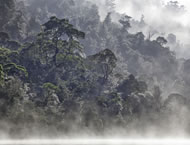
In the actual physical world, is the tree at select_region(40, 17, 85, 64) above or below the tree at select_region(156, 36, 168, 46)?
below

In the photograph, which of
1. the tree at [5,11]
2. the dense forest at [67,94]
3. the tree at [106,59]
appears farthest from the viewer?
the tree at [5,11]

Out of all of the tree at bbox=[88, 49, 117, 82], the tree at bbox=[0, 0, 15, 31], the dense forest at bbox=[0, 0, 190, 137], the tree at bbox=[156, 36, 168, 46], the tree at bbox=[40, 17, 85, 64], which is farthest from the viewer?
the tree at bbox=[156, 36, 168, 46]

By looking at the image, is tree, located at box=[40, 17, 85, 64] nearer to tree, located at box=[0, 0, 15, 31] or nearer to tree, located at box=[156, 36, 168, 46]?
tree, located at box=[0, 0, 15, 31]

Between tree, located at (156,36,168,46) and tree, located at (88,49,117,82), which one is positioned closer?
tree, located at (88,49,117,82)

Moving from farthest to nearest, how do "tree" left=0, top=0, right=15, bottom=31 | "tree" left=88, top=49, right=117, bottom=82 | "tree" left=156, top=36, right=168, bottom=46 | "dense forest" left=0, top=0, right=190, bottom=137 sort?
"tree" left=156, top=36, right=168, bottom=46 < "tree" left=0, top=0, right=15, bottom=31 < "tree" left=88, top=49, right=117, bottom=82 < "dense forest" left=0, top=0, right=190, bottom=137

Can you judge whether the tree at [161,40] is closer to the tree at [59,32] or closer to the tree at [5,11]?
the tree at [5,11]

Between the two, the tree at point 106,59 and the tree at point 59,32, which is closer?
the tree at point 106,59

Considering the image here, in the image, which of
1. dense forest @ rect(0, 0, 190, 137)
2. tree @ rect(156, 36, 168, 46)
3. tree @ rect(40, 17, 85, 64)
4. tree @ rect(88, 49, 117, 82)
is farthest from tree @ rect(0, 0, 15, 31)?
tree @ rect(156, 36, 168, 46)

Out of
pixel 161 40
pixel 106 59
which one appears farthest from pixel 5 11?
pixel 161 40

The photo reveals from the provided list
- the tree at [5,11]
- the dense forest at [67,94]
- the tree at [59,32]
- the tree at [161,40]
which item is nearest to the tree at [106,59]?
the dense forest at [67,94]

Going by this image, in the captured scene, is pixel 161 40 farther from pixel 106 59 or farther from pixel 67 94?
pixel 67 94

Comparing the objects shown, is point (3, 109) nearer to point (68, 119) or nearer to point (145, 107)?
point (68, 119)

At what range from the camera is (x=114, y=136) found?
8312 centimetres

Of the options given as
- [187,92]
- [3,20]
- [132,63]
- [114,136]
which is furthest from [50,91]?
[132,63]
